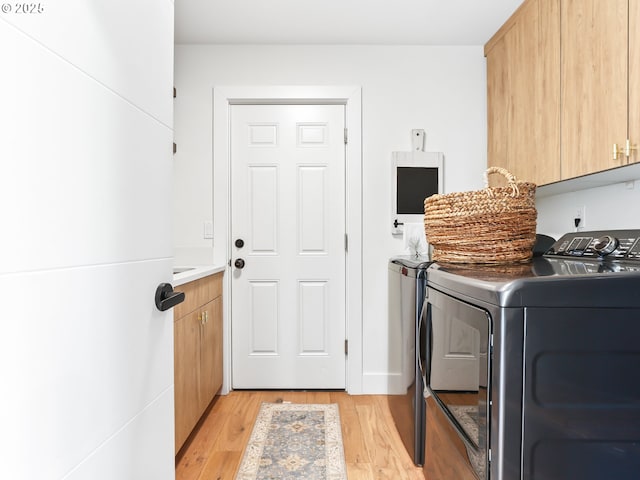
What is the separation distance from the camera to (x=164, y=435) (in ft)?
3.45

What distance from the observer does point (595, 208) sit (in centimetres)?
211

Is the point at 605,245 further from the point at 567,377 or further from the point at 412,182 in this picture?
the point at 412,182

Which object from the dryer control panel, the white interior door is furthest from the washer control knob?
the white interior door

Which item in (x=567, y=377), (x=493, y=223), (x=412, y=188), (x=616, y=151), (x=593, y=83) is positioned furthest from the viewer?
(x=412, y=188)

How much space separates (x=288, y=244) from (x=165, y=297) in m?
1.86

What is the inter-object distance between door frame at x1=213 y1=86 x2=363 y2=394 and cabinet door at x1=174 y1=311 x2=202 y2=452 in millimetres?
674

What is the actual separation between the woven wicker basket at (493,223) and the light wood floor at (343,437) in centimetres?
108

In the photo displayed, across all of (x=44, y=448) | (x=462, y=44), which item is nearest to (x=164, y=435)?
(x=44, y=448)

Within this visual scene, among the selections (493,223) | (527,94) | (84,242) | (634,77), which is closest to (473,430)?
(493,223)

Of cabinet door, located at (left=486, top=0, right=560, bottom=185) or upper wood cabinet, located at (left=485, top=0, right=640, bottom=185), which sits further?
cabinet door, located at (left=486, top=0, right=560, bottom=185)

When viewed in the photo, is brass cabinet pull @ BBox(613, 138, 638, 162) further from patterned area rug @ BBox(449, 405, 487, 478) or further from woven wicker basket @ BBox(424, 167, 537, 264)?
patterned area rug @ BBox(449, 405, 487, 478)

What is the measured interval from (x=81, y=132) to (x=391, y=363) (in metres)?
2.15

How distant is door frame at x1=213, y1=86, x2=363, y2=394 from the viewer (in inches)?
109

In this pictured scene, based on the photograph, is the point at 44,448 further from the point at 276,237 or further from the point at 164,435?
the point at 276,237
